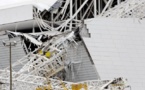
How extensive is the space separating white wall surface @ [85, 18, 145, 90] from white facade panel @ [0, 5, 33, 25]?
25.2 ft

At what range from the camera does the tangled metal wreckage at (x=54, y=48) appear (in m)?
55.9

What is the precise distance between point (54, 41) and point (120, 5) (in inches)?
275

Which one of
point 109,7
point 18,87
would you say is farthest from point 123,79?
point 109,7

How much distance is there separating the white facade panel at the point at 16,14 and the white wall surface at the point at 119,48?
7690mm

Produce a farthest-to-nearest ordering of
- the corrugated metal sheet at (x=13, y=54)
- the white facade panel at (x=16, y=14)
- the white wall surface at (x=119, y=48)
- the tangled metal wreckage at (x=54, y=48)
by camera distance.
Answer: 1. the white facade panel at (x=16, y=14)
2. the corrugated metal sheet at (x=13, y=54)
3. the white wall surface at (x=119, y=48)
4. the tangled metal wreckage at (x=54, y=48)

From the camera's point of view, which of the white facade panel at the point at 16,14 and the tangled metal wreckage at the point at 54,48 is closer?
the tangled metal wreckage at the point at 54,48

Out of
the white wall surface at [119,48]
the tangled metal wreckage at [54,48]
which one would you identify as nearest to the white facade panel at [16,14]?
the tangled metal wreckage at [54,48]

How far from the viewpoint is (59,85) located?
56438 millimetres

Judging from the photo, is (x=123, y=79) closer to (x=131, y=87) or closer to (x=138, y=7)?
(x=131, y=87)

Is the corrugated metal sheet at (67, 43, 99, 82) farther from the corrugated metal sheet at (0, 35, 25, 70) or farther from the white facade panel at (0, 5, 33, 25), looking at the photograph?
the white facade panel at (0, 5, 33, 25)

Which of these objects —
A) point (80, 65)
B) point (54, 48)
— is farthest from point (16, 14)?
point (80, 65)

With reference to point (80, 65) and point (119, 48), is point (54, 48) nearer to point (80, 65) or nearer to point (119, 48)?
point (80, 65)

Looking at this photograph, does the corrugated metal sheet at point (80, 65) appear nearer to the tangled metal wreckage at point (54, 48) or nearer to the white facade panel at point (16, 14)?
the tangled metal wreckage at point (54, 48)

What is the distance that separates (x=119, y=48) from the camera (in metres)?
61.1
